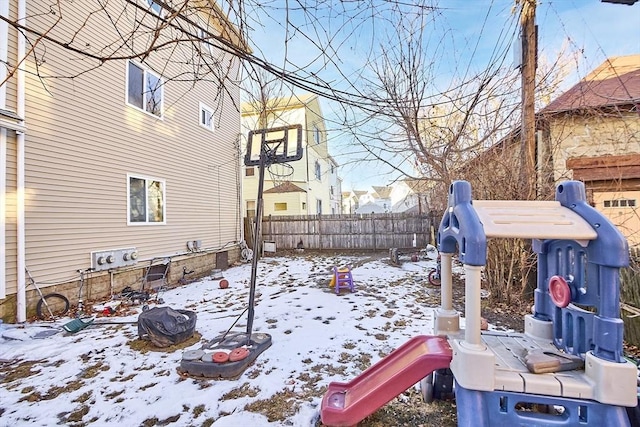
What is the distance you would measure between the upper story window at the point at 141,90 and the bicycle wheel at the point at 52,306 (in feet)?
13.2

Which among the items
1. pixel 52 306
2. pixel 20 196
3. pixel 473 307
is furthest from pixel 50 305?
pixel 473 307

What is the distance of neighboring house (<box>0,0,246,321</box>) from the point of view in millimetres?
4516

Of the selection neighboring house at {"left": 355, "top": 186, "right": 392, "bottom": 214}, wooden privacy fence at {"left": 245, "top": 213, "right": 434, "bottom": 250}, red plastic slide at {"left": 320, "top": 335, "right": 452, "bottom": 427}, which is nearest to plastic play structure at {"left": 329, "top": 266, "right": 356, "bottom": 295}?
red plastic slide at {"left": 320, "top": 335, "right": 452, "bottom": 427}

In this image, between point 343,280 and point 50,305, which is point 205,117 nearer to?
point 50,305

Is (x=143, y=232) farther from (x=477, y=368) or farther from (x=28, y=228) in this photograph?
(x=477, y=368)

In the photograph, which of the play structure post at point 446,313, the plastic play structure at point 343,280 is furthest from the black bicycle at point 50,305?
the play structure post at point 446,313

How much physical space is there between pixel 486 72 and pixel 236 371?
5578 mm

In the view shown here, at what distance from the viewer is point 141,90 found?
22.6 ft

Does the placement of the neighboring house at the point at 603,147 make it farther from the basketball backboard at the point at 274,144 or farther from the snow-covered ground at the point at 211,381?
the basketball backboard at the point at 274,144

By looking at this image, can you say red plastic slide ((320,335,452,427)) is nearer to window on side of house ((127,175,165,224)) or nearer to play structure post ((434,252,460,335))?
play structure post ((434,252,460,335))

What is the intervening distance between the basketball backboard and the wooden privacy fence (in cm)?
846

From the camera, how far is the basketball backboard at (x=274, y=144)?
3529 mm

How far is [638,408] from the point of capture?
1.91 m

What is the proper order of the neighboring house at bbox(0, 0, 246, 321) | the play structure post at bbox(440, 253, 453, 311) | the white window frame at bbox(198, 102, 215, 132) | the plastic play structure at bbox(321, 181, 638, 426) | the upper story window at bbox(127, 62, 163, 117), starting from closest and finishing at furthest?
the plastic play structure at bbox(321, 181, 638, 426) → the play structure post at bbox(440, 253, 453, 311) → the neighboring house at bbox(0, 0, 246, 321) → the upper story window at bbox(127, 62, 163, 117) → the white window frame at bbox(198, 102, 215, 132)
